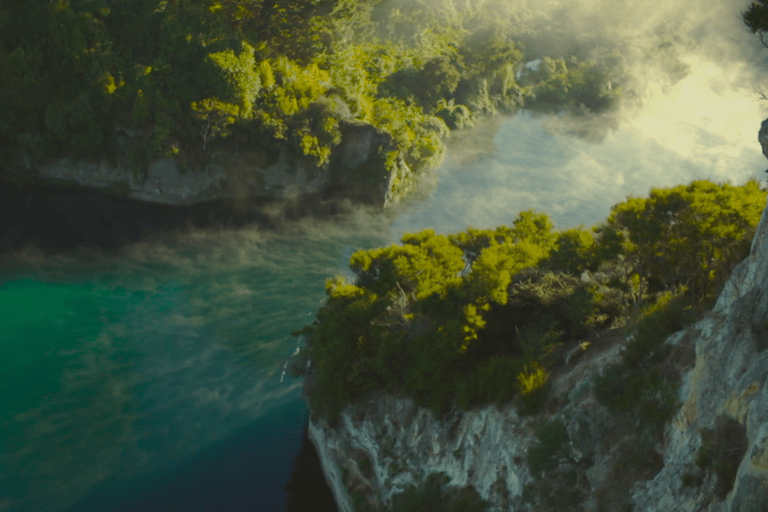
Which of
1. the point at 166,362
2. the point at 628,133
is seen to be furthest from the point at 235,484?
the point at 628,133

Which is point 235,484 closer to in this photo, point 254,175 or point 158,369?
point 158,369

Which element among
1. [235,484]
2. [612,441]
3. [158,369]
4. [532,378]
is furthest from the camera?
[158,369]

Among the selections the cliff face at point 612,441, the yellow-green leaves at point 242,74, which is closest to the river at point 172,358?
the cliff face at point 612,441

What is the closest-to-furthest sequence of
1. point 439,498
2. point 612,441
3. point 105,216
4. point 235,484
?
point 612,441, point 439,498, point 235,484, point 105,216

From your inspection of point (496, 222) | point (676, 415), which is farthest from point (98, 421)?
point (496, 222)

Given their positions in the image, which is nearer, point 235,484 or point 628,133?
point 235,484
